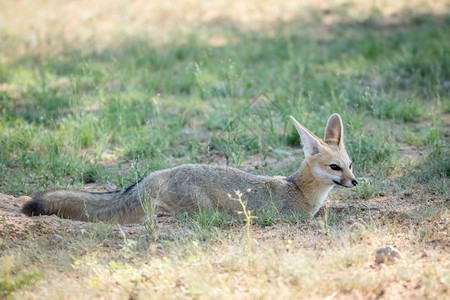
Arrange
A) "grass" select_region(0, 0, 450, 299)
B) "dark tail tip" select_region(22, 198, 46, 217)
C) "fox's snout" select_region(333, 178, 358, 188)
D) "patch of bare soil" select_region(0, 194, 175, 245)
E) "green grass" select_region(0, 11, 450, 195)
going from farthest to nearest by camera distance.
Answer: "green grass" select_region(0, 11, 450, 195) < "fox's snout" select_region(333, 178, 358, 188) < "dark tail tip" select_region(22, 198, 46, 217) < "patch of bare soil" select_region(0, 194, 175, 245) < "grass" select_region(0, 0, 450, 299)

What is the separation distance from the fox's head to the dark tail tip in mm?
2471

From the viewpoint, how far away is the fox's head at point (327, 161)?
5715 mm

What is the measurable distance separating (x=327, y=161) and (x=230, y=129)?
1.95m

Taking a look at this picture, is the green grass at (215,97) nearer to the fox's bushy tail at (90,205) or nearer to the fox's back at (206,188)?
the fox's bushy tail at (90,205)

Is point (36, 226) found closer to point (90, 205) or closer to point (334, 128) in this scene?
point (90, 205)

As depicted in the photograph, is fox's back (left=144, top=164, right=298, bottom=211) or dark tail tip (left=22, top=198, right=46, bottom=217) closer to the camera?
dark tail tip (left=22, top=198, right=46, bottom=217)

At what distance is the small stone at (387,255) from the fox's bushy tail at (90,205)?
2133 mm

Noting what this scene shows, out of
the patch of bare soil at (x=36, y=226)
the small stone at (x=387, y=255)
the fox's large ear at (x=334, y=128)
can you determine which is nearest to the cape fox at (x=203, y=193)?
the patch of bare soil at (x=36, y=226)

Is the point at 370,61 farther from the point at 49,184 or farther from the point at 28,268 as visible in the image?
the point at 28,268

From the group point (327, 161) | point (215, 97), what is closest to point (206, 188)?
point (327, 161)

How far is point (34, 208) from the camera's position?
530cm

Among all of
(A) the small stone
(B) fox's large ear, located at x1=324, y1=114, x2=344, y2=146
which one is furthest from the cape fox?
(A) the small stone

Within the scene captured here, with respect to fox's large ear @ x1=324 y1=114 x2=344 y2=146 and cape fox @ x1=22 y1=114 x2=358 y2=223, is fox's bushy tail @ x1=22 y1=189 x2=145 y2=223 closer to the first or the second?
cape fox @ x1=22 y1=114 x2=358 y2=223

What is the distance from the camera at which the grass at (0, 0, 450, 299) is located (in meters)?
4.17
